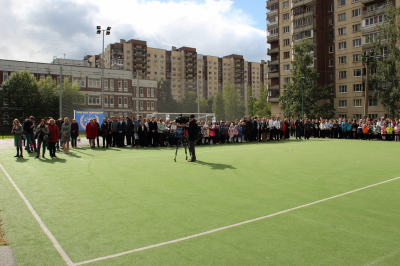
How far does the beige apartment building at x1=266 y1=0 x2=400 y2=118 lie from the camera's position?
50.9 m

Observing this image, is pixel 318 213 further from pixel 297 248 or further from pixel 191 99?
pixel 191 99

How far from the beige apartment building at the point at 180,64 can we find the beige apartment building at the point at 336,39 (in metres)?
23.4

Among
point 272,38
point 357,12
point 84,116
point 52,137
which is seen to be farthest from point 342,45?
point 52,137

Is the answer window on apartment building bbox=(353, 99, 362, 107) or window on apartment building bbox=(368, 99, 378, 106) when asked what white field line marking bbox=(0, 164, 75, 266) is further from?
window on apartment building bbox=(353, 99, 362, 107)

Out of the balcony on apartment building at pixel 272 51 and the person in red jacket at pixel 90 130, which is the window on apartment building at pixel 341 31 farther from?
the person in red jacket at pixel 90 130

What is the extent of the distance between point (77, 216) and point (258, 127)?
21.2 m

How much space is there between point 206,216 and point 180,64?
11436cm

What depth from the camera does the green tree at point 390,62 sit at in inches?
1665

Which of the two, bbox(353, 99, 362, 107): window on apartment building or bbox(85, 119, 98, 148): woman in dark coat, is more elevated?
bbox(353, 99, 362, 107): window on apartment building

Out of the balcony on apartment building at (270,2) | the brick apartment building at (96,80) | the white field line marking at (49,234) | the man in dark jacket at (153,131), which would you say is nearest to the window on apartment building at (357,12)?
the balcony on apartment building at (270,2)

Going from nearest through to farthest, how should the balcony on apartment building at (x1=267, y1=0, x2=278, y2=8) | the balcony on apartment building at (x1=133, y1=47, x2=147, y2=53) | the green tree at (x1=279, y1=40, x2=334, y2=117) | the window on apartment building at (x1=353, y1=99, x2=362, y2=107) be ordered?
the green tree at (x1=279, y1=40, x2=334, y2=117) → the window on apartment building at (x1=353, y1=99, x2=362, y2=107) → the balcony on apartment building at (x1=267, y1=0, x2=278, y2=8) → the balcony on apartment building at (x1=133, y1=47, x2=147, y2=53)

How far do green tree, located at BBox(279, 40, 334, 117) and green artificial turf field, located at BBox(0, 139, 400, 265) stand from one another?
43987mm

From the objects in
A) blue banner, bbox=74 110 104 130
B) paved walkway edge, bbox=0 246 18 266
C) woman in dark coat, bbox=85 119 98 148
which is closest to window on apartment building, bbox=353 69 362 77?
blue banner, bbox=74 110 104 130

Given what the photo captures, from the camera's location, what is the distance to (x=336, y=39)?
56.4 meters
